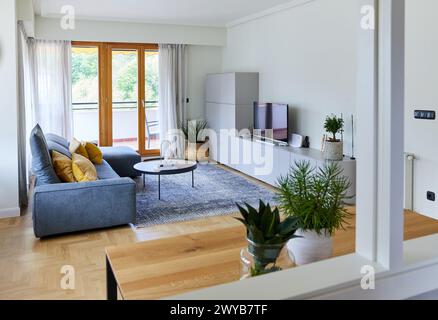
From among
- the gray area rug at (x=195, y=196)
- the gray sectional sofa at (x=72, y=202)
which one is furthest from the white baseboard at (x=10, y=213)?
the gray area rug at (x=195, y=196)

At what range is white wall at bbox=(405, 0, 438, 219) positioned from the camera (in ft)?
12.9

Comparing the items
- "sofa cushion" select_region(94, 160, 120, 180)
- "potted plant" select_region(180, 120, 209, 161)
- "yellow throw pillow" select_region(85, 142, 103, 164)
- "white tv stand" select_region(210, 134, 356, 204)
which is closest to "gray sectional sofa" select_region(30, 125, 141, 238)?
"sofa cushion" select_region(94, 160, 120, 180)

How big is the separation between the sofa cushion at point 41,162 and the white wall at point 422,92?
11.4 ft

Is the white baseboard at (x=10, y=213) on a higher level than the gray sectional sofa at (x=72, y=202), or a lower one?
lower

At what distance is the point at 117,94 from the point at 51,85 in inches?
45.4

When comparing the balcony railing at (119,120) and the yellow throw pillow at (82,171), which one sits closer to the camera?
the yellow throw pillow at (82,171)

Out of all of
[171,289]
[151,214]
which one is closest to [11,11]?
[151,214]

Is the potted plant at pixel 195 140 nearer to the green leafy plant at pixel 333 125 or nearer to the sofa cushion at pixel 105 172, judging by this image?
the sofa cushion at pixel 105 172

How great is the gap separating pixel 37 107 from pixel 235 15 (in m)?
3.59

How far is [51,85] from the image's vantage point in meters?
7.16

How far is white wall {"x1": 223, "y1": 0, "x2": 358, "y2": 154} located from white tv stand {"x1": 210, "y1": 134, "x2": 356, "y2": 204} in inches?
17.7

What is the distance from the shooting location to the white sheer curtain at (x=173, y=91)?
7.91m

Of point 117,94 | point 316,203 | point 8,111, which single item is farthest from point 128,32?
point 316,203

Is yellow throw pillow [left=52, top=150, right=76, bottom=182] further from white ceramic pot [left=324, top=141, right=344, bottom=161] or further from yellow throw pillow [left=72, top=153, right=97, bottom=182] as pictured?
white ceramic pot [left=324, top=141, right=344, bottom=161]
